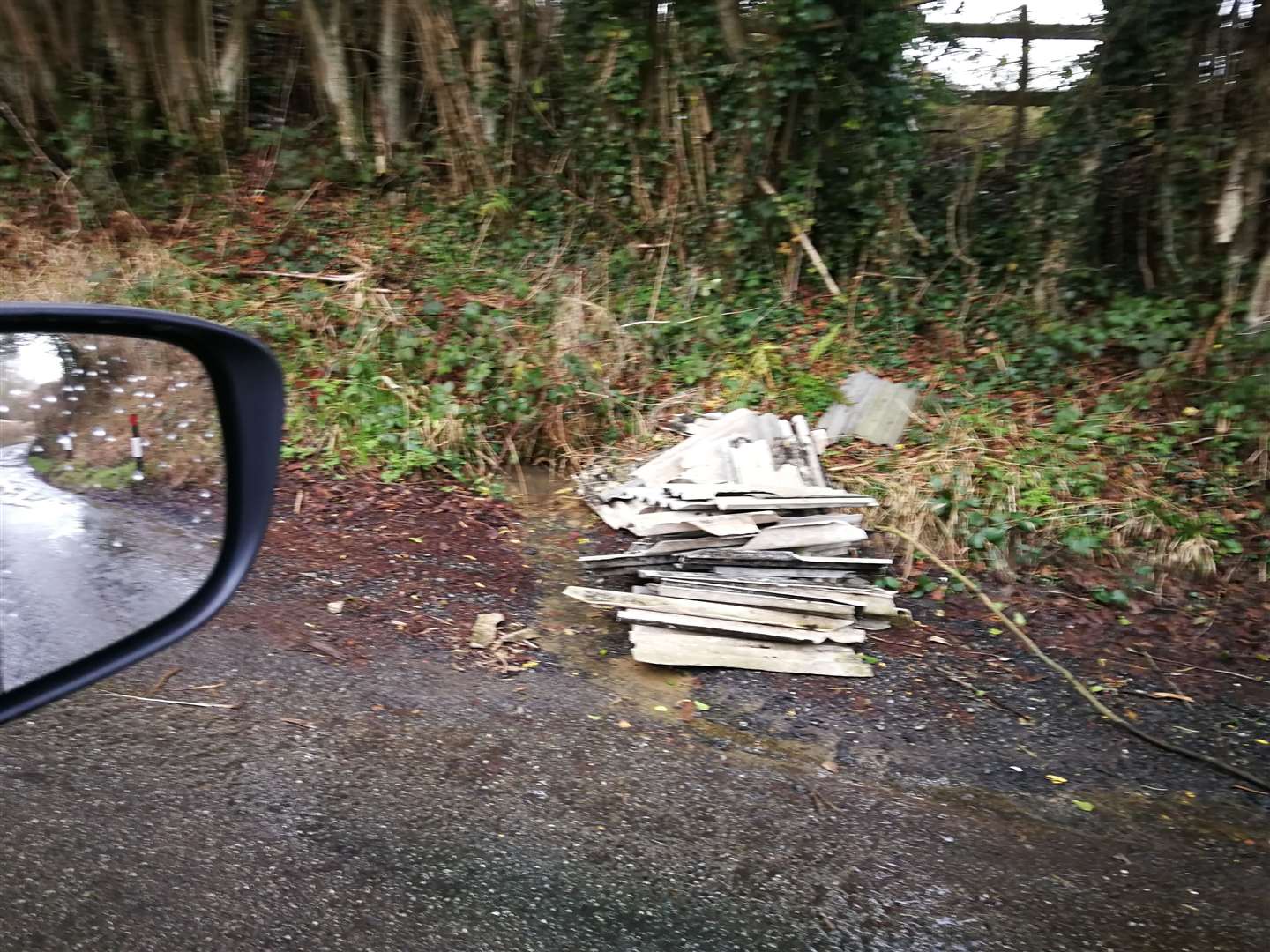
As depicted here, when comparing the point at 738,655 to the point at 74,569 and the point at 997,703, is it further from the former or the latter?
the point at 74,569

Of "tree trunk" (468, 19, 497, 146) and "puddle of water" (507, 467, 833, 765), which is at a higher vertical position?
"tree trunk" (468, 19, 497, 146)

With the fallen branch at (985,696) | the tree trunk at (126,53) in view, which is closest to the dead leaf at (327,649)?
the fallen branch at (985,696)

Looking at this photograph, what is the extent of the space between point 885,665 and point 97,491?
397cm

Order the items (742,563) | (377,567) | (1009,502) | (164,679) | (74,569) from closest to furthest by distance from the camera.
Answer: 1. (74,569)
2. (164,679)
3. (742,563)
4. (377,567)
5. (1009,502)

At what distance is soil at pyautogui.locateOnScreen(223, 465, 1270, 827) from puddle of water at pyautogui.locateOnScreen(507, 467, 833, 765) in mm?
13

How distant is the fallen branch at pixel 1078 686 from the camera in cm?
410

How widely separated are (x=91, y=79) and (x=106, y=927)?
9520 mm

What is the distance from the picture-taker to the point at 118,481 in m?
1.89

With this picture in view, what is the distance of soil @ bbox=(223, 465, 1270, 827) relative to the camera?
4047mm

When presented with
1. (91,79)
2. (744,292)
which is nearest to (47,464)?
(744,292)

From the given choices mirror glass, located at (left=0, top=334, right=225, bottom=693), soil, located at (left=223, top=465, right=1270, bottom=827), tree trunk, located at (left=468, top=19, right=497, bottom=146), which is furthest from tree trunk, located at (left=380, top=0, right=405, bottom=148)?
mirror glass, located at (left=0, top=334, right=225, bottom=693)

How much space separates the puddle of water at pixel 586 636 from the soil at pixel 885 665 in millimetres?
13

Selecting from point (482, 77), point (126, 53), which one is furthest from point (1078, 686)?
point (126, 53)

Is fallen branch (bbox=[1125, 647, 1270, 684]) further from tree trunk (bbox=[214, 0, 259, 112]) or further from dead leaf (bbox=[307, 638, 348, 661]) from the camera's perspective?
tree trunk (bbox=[214, 0, 259, 112])
